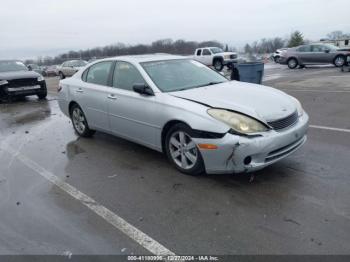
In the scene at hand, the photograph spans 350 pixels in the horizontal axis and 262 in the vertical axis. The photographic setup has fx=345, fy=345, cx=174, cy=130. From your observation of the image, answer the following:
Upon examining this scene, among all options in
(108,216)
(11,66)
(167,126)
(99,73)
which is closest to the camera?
(108,216)

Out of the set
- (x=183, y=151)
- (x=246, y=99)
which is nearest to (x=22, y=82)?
(x=183, y=151)


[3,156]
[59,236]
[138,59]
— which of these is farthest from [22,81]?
[59,236]

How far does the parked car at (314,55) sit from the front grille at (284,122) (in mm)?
19259

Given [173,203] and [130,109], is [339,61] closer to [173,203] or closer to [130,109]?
[130,109]

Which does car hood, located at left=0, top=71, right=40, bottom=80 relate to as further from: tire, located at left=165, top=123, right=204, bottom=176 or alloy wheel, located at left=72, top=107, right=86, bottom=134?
tire, located at left=165, top=123, right=204, bottom=176

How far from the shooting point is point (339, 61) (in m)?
21.5

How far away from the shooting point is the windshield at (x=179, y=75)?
5.05 m

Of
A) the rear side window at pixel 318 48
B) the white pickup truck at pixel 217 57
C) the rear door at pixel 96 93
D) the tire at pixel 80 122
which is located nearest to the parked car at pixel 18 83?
the tire at pixel 80 122

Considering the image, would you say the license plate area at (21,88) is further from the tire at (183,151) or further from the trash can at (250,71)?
the tire at (183,151)

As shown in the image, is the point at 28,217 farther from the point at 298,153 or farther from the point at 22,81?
the point at 22,81

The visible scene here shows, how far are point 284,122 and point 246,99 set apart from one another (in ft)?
1.82

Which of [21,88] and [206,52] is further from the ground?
[206,52]

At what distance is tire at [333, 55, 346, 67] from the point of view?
69.7 ft

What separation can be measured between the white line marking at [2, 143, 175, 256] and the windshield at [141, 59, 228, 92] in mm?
1819
